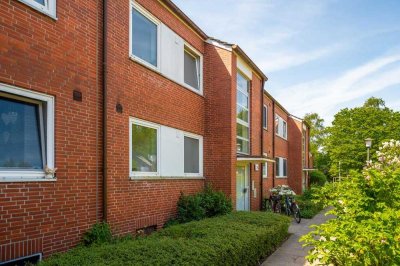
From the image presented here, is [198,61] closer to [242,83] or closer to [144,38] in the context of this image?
[242,83]

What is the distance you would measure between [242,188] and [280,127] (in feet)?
38.2

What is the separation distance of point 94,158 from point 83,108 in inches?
38.1

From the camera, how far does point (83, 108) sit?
6875mm

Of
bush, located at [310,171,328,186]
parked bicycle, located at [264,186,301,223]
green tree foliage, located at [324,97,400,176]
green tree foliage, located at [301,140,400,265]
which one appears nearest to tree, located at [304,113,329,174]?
green tree foliage, located at [324,97,400,176]

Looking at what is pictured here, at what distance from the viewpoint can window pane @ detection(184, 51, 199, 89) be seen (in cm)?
1180

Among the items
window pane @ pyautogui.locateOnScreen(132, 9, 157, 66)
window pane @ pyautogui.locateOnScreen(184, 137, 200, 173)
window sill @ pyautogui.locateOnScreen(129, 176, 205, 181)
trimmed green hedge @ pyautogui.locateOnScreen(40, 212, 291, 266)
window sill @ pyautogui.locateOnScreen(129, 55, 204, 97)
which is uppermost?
window pane @ pyautogui.locateOnScreen(132, 9, 157, 66)

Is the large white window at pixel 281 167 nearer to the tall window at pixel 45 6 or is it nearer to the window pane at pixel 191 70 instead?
the window pane at pixel 191 70

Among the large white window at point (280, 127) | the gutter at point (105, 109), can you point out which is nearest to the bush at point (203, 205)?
the gutter at point (105, 109)

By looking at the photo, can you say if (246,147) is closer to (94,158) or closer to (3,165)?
(94,158)

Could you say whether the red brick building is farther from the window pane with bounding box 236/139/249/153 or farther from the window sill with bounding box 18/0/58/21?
the window pane with bounding box 236/139/249/153

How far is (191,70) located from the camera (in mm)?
12172

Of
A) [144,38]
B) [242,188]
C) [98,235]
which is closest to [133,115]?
[144,38]

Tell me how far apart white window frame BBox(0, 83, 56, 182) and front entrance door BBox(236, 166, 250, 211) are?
9325 mm

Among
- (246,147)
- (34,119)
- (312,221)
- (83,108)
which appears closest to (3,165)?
(34,119)
